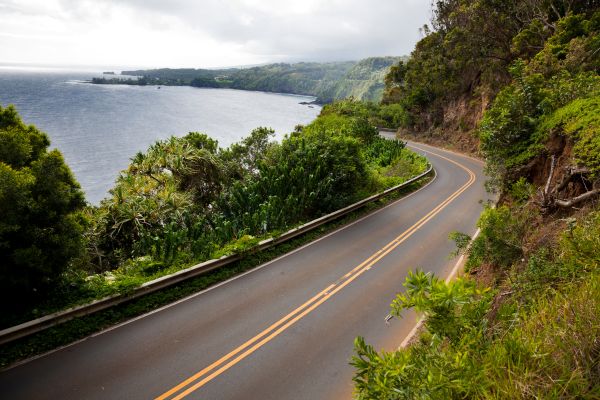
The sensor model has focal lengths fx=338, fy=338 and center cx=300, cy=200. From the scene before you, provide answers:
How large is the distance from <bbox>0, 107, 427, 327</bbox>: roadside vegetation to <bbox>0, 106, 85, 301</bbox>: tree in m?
0.02

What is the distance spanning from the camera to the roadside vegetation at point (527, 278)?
2.88m

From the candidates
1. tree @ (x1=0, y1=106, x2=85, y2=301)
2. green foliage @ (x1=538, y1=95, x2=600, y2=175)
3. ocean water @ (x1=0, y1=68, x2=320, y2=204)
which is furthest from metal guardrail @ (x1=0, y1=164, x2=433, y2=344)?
ocean water @ (x1=0, y1=68, x2=320, y2=204)

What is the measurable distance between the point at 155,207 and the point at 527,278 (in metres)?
13.8

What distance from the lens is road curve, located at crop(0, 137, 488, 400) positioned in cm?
631

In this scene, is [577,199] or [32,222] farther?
[577,199]

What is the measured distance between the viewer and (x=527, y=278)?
5.57 metres

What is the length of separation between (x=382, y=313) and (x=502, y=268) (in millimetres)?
3132

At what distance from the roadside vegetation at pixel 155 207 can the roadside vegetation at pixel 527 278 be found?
662 cm

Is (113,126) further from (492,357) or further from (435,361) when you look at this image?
(492,357)

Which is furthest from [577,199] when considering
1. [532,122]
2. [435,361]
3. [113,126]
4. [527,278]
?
[113,126]

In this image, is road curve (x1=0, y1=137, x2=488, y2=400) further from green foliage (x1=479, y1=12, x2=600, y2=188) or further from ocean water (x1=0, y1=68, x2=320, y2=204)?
ocean water (x1=0, y1=68, x2=320, y2=204)

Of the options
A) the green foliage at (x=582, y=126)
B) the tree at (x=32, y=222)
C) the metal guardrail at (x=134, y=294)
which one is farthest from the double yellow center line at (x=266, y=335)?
the green foliage at (x=582, y=126)

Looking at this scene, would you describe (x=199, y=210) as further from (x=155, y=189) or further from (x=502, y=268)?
(x=502, y=268)

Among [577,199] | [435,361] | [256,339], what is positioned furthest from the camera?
[256,339]
